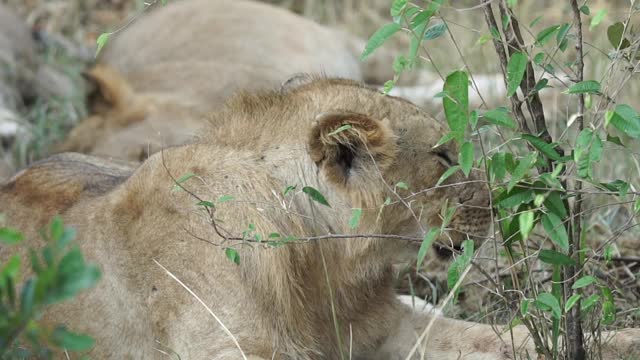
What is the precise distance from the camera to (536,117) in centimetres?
291

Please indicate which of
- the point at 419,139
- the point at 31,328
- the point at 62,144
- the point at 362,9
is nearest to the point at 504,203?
the point at 419,139

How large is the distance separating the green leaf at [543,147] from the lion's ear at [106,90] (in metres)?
3.99

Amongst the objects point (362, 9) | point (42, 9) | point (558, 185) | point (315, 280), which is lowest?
point (42, 9)

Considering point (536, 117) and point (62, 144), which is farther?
point (62, 144)

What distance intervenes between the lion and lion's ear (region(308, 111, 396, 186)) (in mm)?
3105

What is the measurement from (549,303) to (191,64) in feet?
15.9

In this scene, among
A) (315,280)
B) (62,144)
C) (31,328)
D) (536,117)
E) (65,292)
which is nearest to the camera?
(65,292)

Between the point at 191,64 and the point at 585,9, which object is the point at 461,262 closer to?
the point at 585,9

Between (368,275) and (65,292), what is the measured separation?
5.67ft

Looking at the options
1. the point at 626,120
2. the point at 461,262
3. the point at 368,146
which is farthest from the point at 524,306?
the point at 368,146

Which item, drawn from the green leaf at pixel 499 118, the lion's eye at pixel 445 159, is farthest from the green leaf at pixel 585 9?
the lion's eye at pixel 445 159

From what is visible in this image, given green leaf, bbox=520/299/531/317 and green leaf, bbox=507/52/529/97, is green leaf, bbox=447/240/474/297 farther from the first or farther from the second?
green leaf, bbox=507/52/529/97

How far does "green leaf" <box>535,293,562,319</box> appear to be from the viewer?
8.61 feet

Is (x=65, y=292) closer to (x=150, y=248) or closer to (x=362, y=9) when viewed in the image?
(x=150, y=248)
